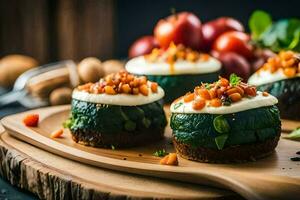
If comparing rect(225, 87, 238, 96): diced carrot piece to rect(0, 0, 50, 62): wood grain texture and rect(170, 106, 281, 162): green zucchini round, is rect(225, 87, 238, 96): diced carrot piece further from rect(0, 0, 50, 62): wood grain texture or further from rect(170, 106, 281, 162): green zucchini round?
rect(0, 0, 50, 62): wood grain texture

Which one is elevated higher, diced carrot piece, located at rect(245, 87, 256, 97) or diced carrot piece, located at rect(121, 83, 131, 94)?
diced carrot piece, located at rect(245, 87, 256, 97)

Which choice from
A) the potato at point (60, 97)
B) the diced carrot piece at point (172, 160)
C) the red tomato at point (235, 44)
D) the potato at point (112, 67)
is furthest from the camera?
the potato at point (112, 67)

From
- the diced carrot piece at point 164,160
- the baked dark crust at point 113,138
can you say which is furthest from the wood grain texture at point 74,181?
the baked dark crust at point 113,138

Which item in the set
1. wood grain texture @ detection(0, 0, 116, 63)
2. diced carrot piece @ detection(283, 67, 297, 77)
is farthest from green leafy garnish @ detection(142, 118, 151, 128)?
wood grain texture @ detection(0, 0, 116, 63)

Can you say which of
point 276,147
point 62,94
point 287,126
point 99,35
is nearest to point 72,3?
point 99,35

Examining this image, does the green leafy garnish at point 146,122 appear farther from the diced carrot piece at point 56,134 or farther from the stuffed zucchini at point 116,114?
the diced carrot piece at point 56,134
